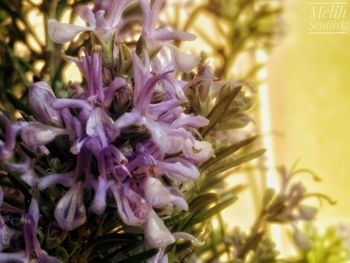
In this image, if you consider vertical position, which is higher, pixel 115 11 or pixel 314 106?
pixel 115 11

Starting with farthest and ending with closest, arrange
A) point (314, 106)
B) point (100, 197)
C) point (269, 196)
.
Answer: point (314, 106) < point (269, 196) < point (100, 197)

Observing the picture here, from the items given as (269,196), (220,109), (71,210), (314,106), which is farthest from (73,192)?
(314,106)

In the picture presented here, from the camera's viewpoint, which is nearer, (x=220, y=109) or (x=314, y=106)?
(x=220, y=109)

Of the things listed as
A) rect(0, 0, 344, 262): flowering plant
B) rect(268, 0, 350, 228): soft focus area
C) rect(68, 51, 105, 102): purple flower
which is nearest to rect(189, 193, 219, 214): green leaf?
rect(0, 0, 344, 262): flowering plant

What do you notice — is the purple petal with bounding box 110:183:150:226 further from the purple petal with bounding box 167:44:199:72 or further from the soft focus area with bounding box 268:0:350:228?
the soft focus area with bounding box 268:0:350:228

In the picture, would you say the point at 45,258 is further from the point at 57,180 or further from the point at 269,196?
the point at 269,196

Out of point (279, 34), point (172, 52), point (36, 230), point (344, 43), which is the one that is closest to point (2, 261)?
point (36, 230)

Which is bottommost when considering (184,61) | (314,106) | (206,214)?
(314,106)

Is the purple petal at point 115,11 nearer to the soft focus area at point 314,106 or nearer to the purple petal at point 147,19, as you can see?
the purple petal at point 147,19
